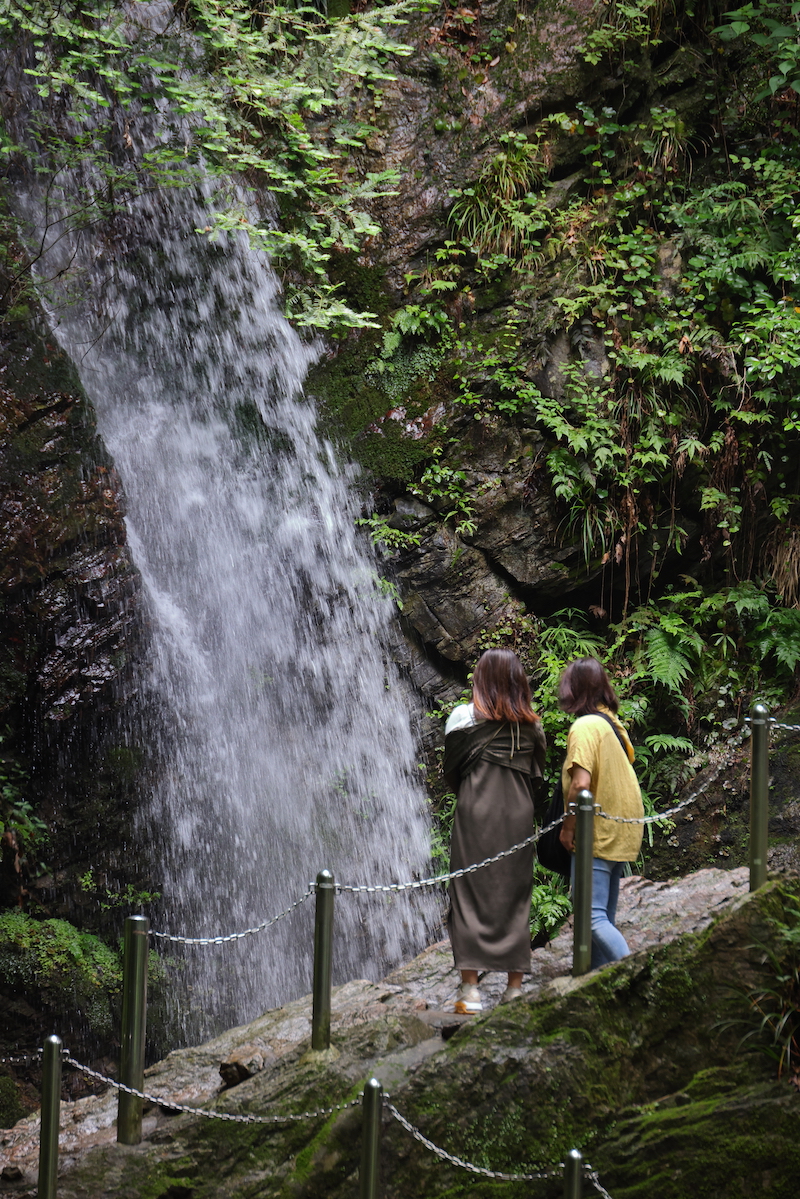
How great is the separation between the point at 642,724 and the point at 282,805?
11.1 feet

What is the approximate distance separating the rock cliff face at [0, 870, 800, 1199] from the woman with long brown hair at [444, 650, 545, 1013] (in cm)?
52

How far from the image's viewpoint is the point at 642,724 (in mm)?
8766

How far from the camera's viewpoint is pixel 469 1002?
4875 mm

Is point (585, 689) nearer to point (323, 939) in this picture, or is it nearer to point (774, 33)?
point (323, 939)

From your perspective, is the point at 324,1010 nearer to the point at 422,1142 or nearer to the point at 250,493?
the point at 422,1142

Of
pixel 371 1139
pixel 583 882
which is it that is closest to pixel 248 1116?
pixel 371 1139

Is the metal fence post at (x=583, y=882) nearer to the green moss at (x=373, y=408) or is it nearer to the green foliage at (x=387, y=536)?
the green foliage at (x=387, y=536)

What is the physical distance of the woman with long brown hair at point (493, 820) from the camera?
4.79 m

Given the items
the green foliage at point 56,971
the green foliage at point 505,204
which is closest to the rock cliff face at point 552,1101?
the green foliage at point 56,971

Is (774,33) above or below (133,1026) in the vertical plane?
above

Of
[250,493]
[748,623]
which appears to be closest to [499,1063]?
A: [748,623]

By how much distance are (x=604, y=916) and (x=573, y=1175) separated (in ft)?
4.58

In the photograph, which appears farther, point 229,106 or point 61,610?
point 229,106

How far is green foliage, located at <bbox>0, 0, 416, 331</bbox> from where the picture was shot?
854 centimetres
